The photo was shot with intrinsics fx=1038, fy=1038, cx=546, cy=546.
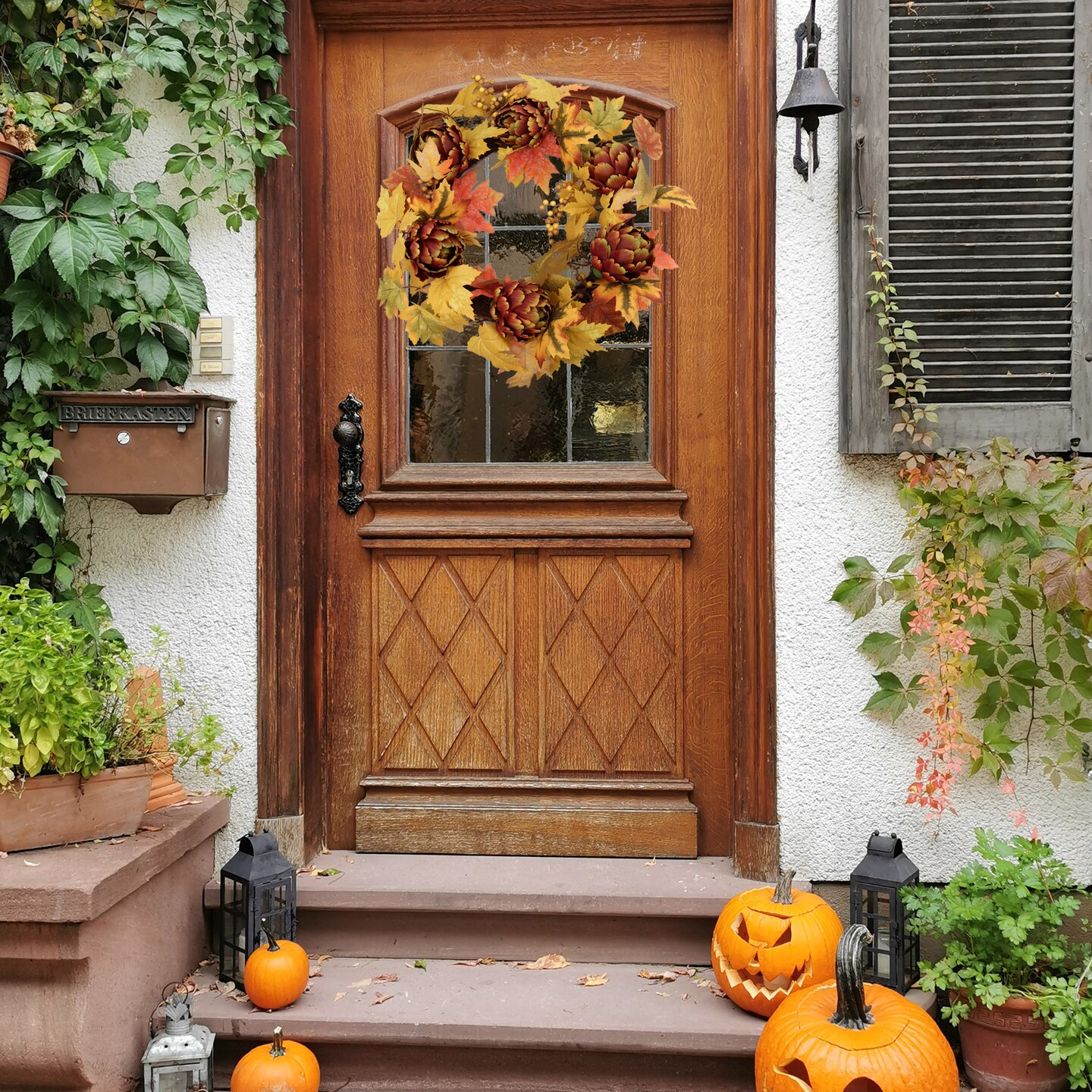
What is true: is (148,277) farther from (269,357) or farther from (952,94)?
(952,94)

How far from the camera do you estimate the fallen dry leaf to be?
288 cm

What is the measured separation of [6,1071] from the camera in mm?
2432

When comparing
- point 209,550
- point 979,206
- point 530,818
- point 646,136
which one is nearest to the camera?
point 646,136

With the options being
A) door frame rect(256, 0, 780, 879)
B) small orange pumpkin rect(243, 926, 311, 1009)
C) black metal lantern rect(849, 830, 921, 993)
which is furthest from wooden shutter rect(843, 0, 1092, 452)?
small orange pumpkin rect(243, 926, 311, 1009)

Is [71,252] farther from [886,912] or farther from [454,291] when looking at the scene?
[886,912]

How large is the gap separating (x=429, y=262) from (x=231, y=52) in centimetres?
122

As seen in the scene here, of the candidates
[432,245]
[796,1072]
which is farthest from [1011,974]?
[432,245]

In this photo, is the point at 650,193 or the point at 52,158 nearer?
the point at 650,193

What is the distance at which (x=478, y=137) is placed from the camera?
227 centimetres

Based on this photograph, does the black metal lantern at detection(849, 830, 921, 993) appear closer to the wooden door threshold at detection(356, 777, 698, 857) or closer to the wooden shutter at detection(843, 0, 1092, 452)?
the wooden door threshold at detection(356, 777, 698, 857)

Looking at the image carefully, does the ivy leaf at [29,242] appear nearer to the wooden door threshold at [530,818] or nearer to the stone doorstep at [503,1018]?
the wooden door threshold at [530,818]

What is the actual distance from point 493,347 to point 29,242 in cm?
135

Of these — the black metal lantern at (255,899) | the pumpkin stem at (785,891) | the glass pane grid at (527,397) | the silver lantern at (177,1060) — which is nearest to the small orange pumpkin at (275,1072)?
the silver lantern at (177,1060)

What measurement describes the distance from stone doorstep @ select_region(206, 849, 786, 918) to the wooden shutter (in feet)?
4.44
